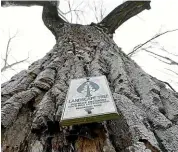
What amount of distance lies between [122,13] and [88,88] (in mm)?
1906

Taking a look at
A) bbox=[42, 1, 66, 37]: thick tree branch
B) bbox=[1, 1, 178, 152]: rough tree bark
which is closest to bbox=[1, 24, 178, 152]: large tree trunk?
bbox=[1, 1, 178, 152]: rough tree bark

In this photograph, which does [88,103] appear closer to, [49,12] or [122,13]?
[122,13]

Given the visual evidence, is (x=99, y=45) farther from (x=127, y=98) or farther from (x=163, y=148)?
(x=163, y=148)

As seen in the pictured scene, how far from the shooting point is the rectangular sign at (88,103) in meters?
0.97

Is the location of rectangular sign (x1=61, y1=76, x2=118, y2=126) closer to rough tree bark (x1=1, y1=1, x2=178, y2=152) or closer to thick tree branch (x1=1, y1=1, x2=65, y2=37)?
→ rough tree bark (x1=1, y1=1, x2=178, y2=152)

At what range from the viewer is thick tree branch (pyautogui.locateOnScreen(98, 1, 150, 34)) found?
9.47 feet

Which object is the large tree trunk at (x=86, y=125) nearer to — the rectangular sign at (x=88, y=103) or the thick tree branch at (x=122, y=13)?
the rectangular sign at (x=88, y=103)

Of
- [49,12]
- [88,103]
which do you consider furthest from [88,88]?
[49,12]

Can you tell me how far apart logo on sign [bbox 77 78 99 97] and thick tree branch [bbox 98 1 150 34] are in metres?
1.82

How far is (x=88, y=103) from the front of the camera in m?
1.06

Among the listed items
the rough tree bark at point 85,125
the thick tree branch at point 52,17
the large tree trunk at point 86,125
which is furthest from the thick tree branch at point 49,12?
the large tree trunk at point 86,125

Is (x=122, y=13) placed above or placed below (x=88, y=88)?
above

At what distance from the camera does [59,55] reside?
1.98m

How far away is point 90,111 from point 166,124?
0.36m
